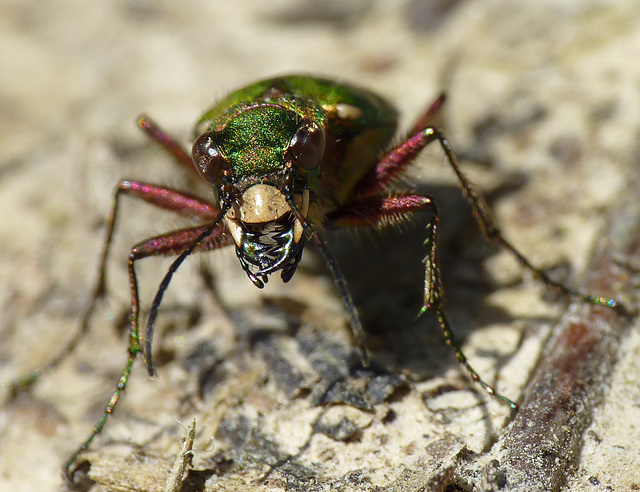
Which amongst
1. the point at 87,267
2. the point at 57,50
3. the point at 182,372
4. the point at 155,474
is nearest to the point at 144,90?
the point at 57,50

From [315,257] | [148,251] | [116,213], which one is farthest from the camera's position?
[315,257]

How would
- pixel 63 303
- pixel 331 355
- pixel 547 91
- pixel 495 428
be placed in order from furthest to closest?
pixel 547 91
pixel 63 303
pixel 331 355
pixel 495 428

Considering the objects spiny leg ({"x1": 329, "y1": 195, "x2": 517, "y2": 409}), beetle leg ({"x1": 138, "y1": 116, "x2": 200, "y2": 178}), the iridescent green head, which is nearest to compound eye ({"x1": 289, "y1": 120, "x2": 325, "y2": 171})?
the iridescent green head

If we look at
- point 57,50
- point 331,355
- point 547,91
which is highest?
point 57,50

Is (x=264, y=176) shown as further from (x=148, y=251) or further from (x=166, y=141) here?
(x=166, y=141)

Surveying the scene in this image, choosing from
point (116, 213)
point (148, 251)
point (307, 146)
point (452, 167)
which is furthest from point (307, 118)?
point (116, 213)

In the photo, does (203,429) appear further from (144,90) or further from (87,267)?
(144,90)
